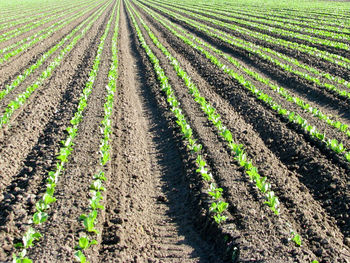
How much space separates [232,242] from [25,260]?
270cm

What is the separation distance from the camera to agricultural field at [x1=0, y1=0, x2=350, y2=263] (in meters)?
4.82

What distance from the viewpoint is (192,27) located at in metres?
26.0

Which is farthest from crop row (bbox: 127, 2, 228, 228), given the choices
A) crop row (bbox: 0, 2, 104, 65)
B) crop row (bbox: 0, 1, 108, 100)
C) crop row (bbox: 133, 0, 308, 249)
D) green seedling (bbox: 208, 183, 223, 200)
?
crop row (bbox: 0, 2, 104, 65)

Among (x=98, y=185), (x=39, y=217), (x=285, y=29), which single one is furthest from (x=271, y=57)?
(x=39, y=217)

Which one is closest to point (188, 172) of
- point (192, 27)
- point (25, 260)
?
point (25, 260)

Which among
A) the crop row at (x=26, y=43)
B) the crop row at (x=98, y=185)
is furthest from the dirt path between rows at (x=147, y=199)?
the crop row at (x=26, y=43)

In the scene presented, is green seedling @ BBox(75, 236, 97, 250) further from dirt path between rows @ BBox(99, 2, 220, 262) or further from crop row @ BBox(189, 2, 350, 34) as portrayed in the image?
crop row @ BBox(189, 2, 350, 34)

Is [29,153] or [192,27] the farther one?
[192,27]

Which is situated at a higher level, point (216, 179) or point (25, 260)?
point (25, 260)

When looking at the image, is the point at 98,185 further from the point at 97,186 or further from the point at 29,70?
the point at 29,70

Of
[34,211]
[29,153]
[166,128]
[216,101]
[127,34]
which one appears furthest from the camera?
[127,34]

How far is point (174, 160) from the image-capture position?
730 centimetres

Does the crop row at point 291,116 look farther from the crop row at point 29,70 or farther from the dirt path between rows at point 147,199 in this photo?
the crop row at point 29,70

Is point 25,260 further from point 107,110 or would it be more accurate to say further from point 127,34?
point 127,34
